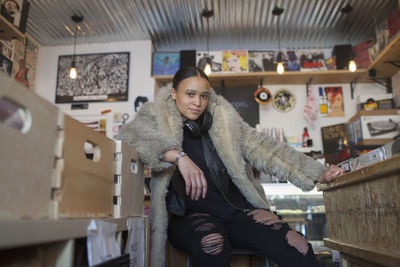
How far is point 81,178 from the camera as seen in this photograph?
0.90 m

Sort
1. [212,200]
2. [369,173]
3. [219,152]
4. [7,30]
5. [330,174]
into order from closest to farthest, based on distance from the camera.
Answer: [369,173]
[330,174]
[212,200]
[219,152]
[7,30]

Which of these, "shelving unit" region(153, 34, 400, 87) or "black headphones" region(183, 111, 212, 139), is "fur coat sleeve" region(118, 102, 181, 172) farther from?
"shelving unit" region(153, 34, 400, 87)

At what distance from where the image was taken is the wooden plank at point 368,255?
0.97m

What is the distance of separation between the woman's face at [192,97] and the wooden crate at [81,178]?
60 centimetres

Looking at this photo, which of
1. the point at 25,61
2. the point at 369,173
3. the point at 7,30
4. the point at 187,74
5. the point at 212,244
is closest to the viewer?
the point at 369,173

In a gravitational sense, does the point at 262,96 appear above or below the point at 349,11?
below

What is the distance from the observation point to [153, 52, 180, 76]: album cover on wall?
4.38 metres

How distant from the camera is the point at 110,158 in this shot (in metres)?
1.16

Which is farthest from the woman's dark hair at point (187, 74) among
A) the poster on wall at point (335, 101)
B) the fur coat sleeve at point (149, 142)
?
the poster on wall at point (335, 101)

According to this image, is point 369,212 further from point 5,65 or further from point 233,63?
point 5,65

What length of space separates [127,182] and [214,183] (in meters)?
0.42

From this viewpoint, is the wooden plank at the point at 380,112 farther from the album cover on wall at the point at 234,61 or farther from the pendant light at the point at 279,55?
the album cover on wall at the point at 234,61

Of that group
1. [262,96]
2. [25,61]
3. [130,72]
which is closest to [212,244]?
[262,96]

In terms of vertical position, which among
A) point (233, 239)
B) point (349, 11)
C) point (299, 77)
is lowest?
point (233, 239)
